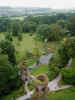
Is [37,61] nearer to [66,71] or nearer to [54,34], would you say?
[66,71]

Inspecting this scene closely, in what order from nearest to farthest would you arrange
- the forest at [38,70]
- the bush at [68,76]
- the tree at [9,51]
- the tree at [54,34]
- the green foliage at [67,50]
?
the forest at [38,70]
the bush at [68,76]
the green foliage at [67,50]
the tree at [9,51]
the tree at [54,34]

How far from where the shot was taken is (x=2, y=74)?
12703 millimetres

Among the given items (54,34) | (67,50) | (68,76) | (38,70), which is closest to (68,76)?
(68,76)

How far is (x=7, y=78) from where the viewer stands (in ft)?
43.1

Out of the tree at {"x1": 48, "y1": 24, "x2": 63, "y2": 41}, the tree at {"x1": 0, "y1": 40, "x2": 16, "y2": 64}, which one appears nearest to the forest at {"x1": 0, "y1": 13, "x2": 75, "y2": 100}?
the tree at {"x1": 0, "y1": 40, "x2": 16, "y2": 64}

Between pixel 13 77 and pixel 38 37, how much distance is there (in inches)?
838

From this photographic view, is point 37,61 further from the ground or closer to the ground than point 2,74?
closer to the ground

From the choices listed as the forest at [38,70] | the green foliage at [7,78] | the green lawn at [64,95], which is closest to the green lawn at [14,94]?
the forest at [38,70]

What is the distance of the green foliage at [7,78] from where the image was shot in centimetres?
1276

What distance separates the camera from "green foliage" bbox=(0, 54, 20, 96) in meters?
12.8

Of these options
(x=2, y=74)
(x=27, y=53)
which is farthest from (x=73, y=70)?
(x=27, y=53)

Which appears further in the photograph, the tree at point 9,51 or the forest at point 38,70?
the tree at point 9,51

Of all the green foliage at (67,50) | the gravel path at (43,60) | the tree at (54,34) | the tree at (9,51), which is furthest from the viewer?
the tree at (54,34)

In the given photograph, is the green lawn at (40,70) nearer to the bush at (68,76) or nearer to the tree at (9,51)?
the tree at (9,51)
